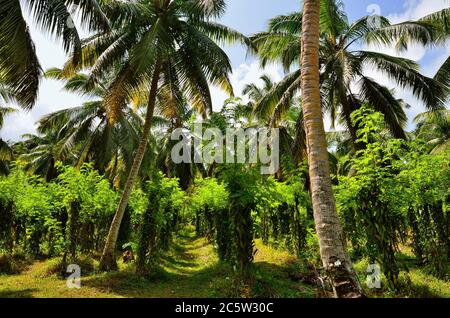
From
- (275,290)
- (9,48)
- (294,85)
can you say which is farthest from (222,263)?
(9,48)

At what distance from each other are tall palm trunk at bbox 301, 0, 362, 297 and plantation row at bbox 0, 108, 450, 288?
2.59m

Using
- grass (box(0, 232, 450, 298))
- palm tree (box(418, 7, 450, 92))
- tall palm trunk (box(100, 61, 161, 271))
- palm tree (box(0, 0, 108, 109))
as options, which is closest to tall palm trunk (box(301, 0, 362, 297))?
grass (box(0, 232, 450, 298))

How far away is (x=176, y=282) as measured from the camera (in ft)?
37.6

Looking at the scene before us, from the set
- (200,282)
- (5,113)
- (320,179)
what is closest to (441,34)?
(320,179)

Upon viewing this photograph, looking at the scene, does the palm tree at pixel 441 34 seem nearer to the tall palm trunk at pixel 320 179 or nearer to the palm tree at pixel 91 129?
the tall palm trunk at pixel 320 179

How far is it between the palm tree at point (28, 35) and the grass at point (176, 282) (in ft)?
16.5

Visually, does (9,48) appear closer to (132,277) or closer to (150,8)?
(150,8)

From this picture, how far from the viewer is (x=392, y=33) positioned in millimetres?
12836

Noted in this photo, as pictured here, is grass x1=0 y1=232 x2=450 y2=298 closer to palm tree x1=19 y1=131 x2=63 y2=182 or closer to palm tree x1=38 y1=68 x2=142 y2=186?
palm tree x1=38 y1=68 x2=142 y2=186

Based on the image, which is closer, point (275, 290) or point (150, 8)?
point (275, 290)

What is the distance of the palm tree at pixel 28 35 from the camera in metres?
7.46

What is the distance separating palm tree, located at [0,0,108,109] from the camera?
24.5 feet

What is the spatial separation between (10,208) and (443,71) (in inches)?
688

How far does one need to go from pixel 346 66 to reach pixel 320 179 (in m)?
7.89
